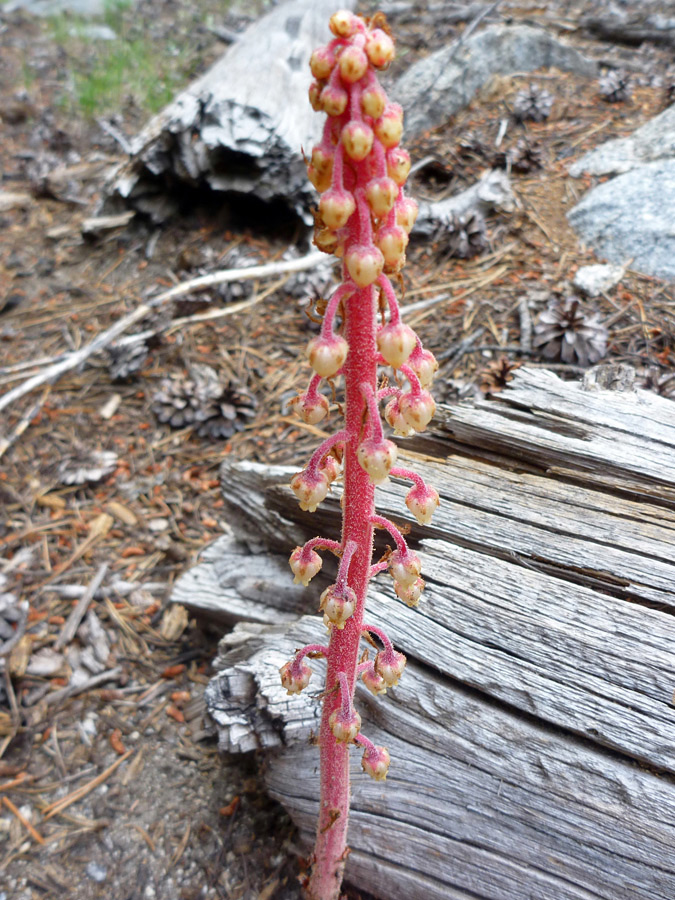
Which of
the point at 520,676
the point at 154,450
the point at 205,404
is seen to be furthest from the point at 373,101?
the point at 154,450

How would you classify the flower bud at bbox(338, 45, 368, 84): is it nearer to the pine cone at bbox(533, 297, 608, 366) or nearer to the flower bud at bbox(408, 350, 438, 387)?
the flower bud at bbox(408, 350, 438, 387)

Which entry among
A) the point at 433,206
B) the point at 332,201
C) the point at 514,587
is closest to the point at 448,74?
the point at 433,206

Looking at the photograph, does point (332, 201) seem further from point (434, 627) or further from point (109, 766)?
point (109, 766)

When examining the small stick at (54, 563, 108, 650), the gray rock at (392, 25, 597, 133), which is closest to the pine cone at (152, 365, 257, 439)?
the small stick at (54, 563, 108, 650)

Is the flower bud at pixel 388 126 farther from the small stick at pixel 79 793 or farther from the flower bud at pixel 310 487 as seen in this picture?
the small stick at pixel 79 793

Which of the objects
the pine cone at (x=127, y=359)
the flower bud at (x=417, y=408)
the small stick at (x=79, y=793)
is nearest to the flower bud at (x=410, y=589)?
the flower bud at (x=417, y=408)

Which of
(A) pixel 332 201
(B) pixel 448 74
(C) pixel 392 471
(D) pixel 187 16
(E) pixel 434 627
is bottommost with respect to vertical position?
(E) pixel 434 627
